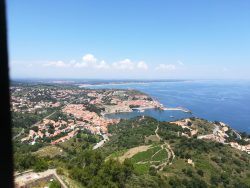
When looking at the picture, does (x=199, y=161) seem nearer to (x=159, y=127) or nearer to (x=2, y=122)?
(x=159, y=127)

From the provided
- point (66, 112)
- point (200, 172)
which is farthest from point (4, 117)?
point (66, 112)

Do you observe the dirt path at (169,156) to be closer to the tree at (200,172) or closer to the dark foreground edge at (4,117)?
the tree at (200,172)

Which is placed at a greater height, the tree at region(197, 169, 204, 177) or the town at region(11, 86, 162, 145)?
the tree at region(197, 169, 204, 177)

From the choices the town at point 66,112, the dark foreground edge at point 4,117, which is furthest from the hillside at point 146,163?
the dark foreground edge at point 4,117

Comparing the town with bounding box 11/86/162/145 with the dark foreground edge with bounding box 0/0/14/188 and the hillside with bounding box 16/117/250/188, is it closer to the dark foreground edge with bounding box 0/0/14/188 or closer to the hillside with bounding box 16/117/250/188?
the hillside with bounding box 16/117/250/188

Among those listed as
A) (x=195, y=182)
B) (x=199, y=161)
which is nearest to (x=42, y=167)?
(x=195, y=182)

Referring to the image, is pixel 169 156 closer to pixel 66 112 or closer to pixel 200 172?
pixel 200 172

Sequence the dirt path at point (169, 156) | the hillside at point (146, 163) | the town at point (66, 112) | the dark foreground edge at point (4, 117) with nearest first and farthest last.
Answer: the dark foreground edge at point (4, 117)
the hillside at point (146, 163)
the dirt path at point (169, 156)
the town at point (66, 112)

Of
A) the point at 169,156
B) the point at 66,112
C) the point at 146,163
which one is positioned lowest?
the point at 66,112

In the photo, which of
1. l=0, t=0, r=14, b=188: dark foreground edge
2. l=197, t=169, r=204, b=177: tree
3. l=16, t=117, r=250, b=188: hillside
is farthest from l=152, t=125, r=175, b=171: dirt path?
l=0, t=0, r=14, b=188: dark foreground edge

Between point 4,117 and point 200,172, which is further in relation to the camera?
point 200,172

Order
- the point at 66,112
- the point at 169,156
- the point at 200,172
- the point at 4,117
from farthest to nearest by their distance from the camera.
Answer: the point at 66,112
the point at 169,156
the point at 200,172
the point at 4,117
